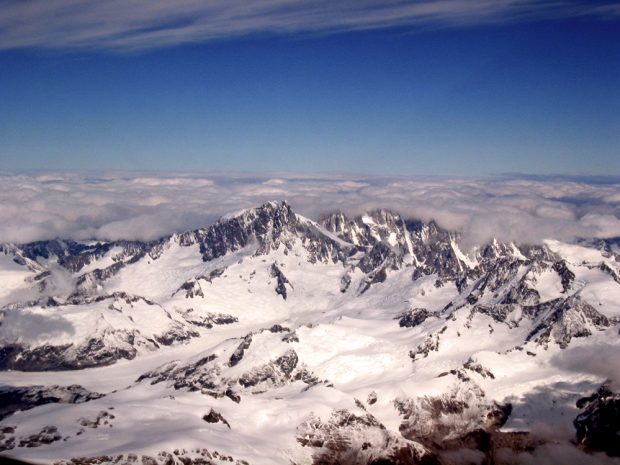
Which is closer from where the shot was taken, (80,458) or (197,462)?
(80,458)

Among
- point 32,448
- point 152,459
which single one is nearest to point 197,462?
point 152,459

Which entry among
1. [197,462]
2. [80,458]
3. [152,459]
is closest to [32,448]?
[80,458]

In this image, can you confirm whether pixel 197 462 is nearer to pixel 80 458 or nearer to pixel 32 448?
pixel 80 458

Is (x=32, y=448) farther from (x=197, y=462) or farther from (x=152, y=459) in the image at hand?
(x=197, y=462)

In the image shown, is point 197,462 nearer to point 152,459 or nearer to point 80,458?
point 152,459

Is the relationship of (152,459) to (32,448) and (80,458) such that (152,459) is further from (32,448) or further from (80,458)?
(32,448)

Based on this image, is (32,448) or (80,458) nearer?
(80,458)
